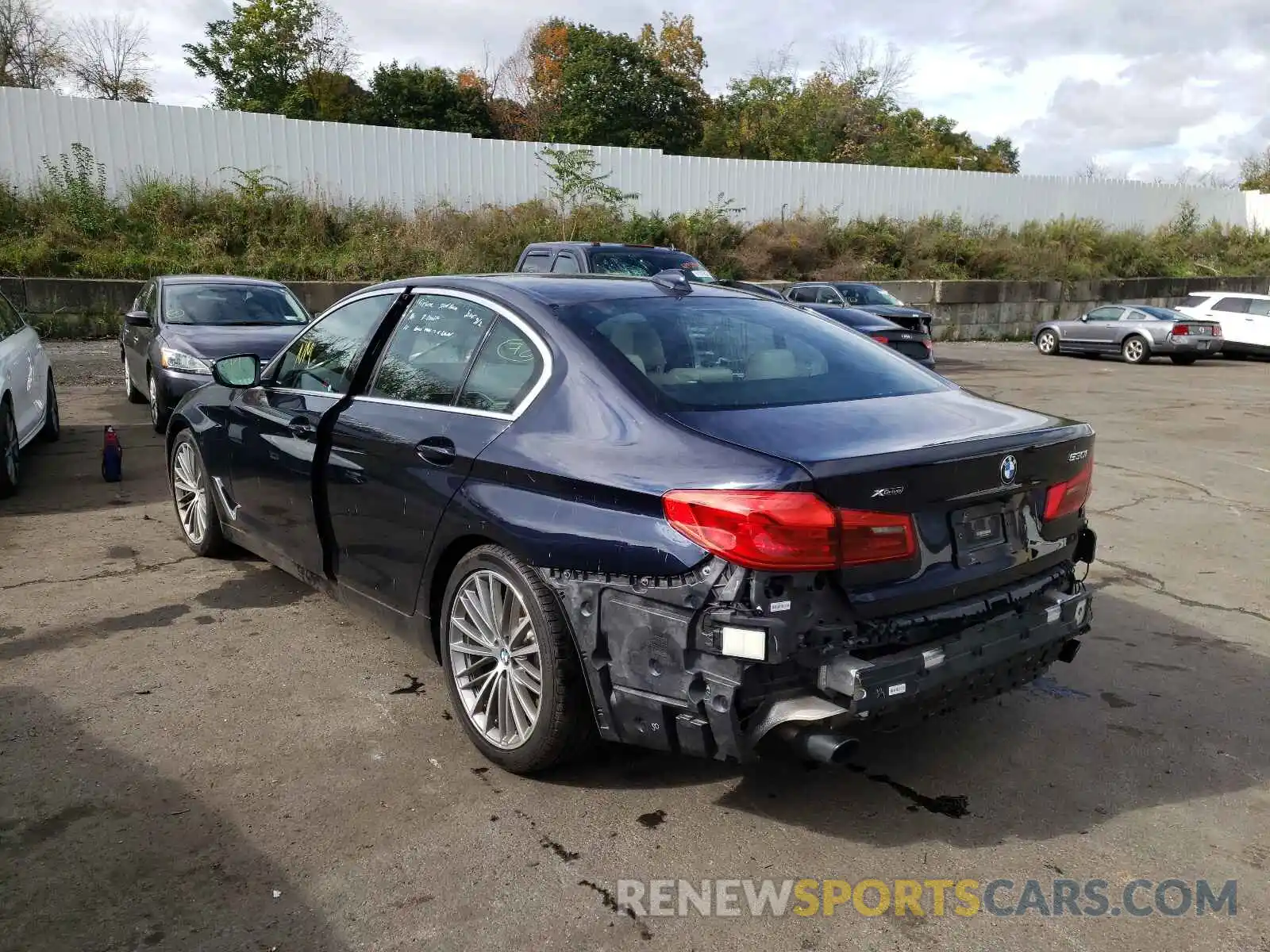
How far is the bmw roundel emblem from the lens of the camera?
322 centimetres

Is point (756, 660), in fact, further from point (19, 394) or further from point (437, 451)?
point (19, 394)

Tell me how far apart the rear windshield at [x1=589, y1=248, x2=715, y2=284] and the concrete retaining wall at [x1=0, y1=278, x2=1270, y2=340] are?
180 inches

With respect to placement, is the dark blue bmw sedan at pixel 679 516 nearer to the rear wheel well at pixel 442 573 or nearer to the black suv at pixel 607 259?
the rear wheel well at pixel 442 573

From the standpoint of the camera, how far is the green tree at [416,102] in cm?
4538

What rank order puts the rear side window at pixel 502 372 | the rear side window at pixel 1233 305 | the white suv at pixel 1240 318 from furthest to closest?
the rear side window at pixel 1233 305 < the white suv at pixel 1240 318 < the rear side window at pixel 502 372

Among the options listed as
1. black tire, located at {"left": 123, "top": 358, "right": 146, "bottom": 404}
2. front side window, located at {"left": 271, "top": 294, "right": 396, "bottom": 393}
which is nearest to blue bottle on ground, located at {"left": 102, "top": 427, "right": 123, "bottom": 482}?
front side window, located at {"left": 271, "top": 294, "right": 396, "bottom": 393}

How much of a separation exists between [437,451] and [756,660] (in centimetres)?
148

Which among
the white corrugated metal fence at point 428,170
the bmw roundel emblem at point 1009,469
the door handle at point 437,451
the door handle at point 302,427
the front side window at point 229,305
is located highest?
the white corrugated metal fence at point 428,170

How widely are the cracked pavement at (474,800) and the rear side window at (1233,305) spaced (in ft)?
69.3

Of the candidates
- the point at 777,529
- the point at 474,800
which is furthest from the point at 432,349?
the point at 777,529

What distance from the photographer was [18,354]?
26.5 ft

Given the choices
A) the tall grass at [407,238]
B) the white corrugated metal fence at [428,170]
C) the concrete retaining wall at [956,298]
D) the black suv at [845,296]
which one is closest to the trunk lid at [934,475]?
the concrete retaining wall at [956,298]

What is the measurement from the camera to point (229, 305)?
1055 cm

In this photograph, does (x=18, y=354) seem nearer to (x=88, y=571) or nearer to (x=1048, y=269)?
(x=88, y=571)
